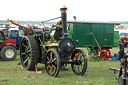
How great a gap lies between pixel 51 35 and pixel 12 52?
16.0 ft

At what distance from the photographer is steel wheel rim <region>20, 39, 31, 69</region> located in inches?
317

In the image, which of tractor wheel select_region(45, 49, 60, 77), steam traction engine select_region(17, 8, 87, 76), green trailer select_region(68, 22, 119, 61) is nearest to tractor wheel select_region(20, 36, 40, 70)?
steam traction engine select_region(17, 8, 87, 76)

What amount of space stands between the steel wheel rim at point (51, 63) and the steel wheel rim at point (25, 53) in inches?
50.1

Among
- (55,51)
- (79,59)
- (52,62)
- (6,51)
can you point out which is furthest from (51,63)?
(6,51)

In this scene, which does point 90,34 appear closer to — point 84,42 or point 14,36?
point 84,42

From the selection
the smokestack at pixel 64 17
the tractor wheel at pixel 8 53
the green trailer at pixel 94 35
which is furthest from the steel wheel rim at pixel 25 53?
the green trailer at pixel 94 35

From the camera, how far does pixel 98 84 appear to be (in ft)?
18.5

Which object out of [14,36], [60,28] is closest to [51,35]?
[60,28]

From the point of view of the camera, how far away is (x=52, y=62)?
21.6ft

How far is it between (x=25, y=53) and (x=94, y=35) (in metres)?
5.66

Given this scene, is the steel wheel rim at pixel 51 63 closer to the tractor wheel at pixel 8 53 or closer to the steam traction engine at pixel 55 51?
the steam traction engine at pixel 55 51

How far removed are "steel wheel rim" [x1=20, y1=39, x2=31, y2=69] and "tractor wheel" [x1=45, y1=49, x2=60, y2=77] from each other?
1296mm

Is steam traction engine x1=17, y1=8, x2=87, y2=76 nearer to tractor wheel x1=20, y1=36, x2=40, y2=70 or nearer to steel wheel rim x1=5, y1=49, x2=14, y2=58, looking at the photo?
tractor wheel x1=20, y1=36, x2=40, y2=70

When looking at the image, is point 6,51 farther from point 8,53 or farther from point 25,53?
point 25,53
